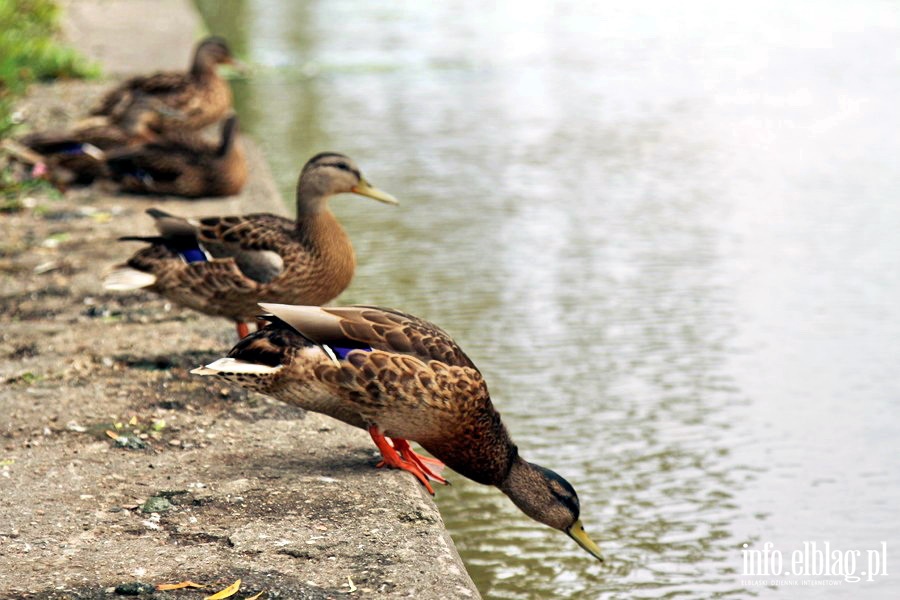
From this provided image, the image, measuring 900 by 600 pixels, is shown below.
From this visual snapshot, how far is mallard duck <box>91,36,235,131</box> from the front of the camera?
835 centimetres

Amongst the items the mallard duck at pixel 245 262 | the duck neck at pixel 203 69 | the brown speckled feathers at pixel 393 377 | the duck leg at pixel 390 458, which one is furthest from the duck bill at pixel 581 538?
the duck neck at pixel 203 69

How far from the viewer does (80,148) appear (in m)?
7.87

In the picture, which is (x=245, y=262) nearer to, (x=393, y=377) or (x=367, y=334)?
(x=367, y=334)

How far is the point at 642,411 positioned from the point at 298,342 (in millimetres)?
2040

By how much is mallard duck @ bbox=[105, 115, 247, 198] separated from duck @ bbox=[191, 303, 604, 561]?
139 inches

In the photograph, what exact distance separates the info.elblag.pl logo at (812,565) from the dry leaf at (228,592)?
1758 mm

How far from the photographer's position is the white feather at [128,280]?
5.11 m

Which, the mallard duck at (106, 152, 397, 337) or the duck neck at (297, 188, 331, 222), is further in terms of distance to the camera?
the duck neck at (297, 188, 331, 222)

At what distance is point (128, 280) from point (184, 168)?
2557mm

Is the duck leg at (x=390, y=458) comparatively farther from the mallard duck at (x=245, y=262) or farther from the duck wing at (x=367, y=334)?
the mallard duck at (x=245, y=262)

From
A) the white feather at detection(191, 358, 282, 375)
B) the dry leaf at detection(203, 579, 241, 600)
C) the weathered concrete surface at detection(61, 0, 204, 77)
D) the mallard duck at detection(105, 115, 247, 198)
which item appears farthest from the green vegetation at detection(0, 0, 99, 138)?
the dry leaf at detection(203, 579, 241, 600)

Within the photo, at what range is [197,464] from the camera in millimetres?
4219

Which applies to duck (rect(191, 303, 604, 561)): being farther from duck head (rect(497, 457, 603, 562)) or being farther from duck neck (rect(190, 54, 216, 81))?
duck neck (rect(190, 54, 216, 81))

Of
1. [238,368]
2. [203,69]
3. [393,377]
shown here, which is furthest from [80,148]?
[393,377]
